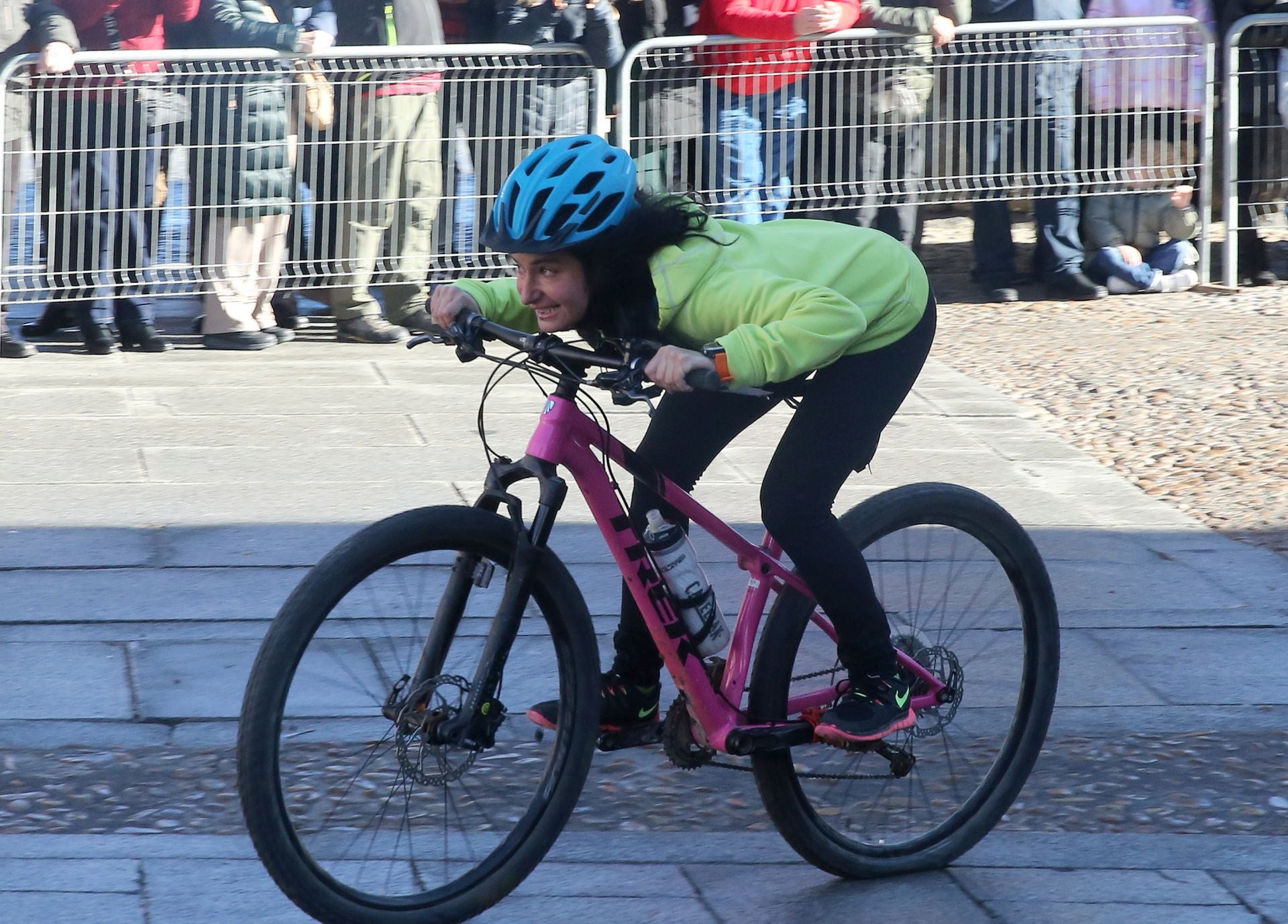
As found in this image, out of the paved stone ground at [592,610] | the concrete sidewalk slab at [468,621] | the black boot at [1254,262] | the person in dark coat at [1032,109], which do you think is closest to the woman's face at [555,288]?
the concrete sidewalk slab at [468,621]

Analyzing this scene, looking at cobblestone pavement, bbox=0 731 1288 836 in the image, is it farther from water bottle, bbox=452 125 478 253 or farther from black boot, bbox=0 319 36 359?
water bottle, bbox=452 125 478 253

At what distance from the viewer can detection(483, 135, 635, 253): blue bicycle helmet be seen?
3.24 metres

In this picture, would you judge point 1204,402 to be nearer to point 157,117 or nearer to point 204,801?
point 157,117

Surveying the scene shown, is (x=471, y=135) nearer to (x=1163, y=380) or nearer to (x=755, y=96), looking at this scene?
(x=755, y=96)

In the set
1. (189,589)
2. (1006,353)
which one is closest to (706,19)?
(1006,353)

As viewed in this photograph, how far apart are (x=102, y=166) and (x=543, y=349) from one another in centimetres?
537

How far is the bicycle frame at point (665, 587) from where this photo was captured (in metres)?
3.38

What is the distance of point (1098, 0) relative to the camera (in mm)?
9859

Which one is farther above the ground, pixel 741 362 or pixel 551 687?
pixel 741 362

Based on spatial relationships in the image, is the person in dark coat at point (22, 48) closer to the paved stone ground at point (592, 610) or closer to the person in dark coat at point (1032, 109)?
the paved stone ground at point (592, 610)

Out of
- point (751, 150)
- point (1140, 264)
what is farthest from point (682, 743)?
point (1140, 264)

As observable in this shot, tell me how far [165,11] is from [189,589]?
3858 mm

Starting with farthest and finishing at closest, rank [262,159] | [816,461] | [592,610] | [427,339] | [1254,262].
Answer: [1254,262] → [262,159] → [592,610] → [816,461] → [427,339]

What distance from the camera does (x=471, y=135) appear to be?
8.73 m
